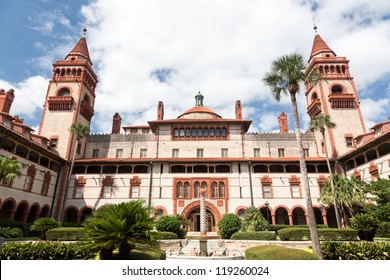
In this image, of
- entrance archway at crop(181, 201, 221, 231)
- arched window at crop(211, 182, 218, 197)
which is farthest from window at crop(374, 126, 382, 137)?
entrance archway at crop(181, 201, 221, 231)

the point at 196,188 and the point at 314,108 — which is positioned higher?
the point at 314,108

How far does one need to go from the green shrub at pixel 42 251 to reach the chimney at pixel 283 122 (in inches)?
1559

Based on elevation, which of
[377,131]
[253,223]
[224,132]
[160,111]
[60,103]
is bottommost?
[253,223]

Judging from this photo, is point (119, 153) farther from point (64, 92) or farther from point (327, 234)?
point (327, 234)

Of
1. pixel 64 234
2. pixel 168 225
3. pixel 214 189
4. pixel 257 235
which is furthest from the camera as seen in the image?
pixel 214 189

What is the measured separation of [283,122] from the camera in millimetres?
44406

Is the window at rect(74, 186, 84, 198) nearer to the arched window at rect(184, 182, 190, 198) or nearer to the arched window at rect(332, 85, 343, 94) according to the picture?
the arched window at rect(184, 182, 190, 198)

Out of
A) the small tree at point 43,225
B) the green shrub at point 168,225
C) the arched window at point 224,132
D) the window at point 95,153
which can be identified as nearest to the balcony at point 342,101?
the arched window at point 224,132

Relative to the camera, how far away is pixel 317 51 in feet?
135

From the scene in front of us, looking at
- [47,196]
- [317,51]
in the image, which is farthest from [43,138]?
[317,51]

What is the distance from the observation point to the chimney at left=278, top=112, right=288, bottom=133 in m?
43.9

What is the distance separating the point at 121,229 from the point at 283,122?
131 ft

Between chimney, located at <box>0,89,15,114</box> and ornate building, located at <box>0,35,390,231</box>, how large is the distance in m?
0.11

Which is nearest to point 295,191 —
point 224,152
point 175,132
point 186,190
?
point 224,152
